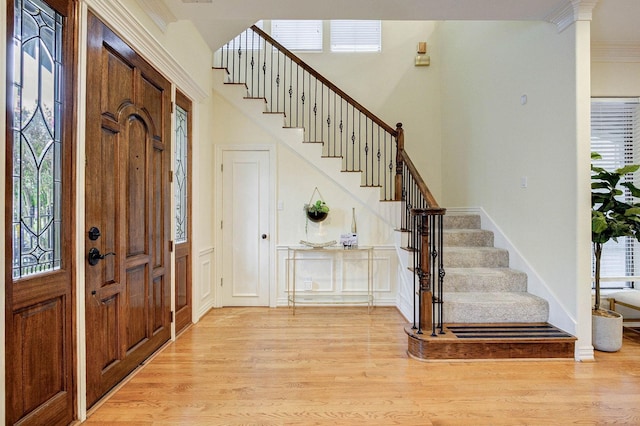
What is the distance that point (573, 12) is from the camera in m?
2.92

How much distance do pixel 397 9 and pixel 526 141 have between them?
72.2 inches

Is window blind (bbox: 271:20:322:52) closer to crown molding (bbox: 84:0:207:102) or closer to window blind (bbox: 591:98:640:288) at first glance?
crown molding (bbox: 84:0:207:102)

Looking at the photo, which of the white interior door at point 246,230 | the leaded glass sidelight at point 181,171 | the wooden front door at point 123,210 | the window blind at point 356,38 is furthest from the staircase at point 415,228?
the wooden front door at point 123,210

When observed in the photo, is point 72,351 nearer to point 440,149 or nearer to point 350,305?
point 350,305

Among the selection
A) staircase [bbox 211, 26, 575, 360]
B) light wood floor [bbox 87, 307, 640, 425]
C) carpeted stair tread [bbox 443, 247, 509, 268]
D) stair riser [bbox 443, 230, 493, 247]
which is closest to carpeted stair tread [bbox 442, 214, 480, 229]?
staircase [bbox 211, 26, 575, 360]

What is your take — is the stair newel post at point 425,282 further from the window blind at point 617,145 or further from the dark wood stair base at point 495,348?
the window blind at point 617,145

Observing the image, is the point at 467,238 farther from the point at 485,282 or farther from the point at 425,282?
the point at 425,282

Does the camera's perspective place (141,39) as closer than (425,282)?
Yes

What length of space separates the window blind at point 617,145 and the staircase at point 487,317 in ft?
3.64

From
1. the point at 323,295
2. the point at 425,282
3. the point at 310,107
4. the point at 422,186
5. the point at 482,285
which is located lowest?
the point at 323,295

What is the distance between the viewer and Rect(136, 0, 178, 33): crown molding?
2.71 m

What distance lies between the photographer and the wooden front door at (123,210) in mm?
2232

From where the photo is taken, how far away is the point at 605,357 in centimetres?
303

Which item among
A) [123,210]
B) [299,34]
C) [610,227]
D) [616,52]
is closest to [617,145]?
[616,52]
